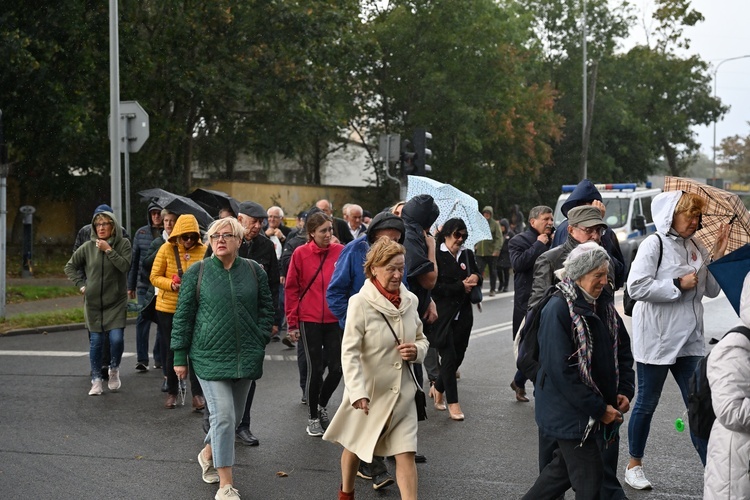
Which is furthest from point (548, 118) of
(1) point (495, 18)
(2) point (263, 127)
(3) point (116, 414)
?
(3) point (116, 414)

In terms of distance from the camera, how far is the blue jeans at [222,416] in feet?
20.0

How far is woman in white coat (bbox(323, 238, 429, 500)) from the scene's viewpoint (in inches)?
218

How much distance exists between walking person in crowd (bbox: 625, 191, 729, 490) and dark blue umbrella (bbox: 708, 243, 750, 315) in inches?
63.9

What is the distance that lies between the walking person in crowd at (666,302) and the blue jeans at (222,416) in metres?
2.46

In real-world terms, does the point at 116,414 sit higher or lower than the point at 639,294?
lower

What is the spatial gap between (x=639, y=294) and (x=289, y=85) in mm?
20680

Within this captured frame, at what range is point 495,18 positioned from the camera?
1483 inches

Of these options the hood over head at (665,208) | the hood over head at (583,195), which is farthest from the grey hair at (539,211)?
the hood over head at (665,208)

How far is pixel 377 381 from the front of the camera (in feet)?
18.4

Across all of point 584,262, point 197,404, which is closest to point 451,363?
point 197,404

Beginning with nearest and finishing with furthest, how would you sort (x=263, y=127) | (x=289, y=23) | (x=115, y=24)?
(x=115, y=24) < (x=289, y=23) < (x=263, y=127)

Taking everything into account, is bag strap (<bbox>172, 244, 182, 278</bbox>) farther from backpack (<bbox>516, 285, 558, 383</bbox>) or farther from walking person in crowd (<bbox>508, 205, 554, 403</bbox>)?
backpack (<bbox>516, 285, 558, 383</bbox>)

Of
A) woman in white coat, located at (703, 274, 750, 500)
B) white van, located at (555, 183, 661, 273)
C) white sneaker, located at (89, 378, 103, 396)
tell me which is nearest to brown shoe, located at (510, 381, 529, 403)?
white sneaker, located at (89, 378, 103, 396)

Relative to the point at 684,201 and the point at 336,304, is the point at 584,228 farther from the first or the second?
the point at 336,304
